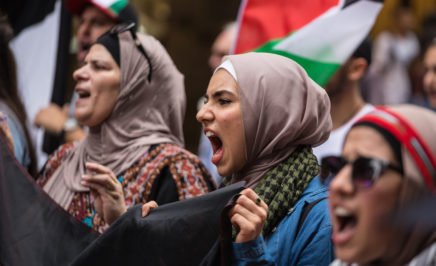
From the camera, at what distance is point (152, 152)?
4844 millimetres

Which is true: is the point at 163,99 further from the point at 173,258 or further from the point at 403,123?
the point at 403,123

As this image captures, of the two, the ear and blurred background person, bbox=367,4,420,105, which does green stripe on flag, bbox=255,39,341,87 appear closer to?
the ear

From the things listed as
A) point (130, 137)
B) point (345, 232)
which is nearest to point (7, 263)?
point (130, 137)

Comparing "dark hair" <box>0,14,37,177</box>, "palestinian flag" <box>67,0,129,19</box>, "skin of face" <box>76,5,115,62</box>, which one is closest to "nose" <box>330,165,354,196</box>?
"dark hair" <box>0,14,37,177</box>

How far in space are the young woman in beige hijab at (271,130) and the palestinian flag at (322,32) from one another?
5.42ft

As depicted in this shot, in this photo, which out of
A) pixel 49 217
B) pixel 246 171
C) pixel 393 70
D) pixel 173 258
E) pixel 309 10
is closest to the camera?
pixel 173 258

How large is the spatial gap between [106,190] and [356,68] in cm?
249

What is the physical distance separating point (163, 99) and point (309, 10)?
42.1 inches

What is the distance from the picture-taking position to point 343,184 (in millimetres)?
2854

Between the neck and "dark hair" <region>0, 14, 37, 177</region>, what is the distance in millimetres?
1715

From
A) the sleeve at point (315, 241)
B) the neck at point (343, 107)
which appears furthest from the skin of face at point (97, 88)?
the sleeve at point (315, 241)

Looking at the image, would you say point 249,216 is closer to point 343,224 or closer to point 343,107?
point 343,224

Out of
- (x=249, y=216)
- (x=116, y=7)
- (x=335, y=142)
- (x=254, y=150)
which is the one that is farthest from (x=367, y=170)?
(x=116, y=7)

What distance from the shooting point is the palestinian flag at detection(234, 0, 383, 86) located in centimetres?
560
